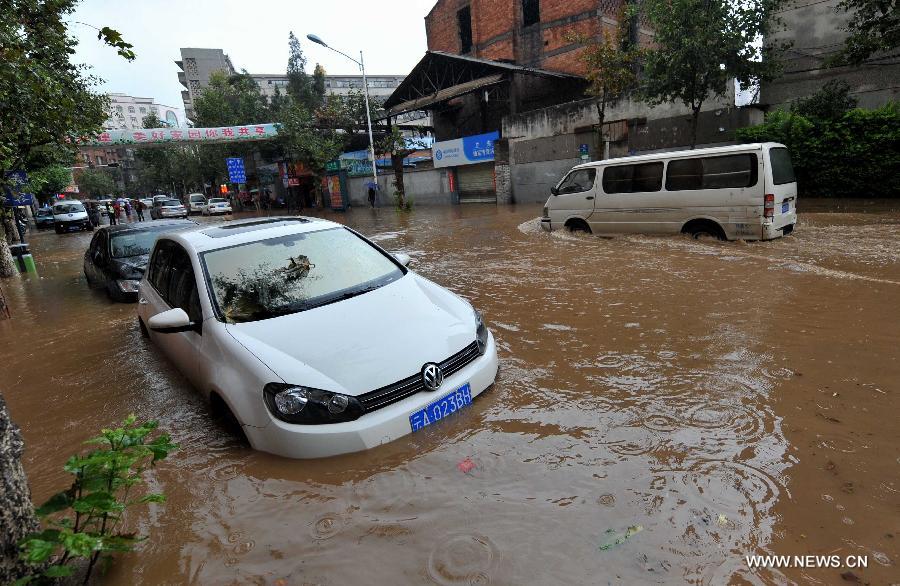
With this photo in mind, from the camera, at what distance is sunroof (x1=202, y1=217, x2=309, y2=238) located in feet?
15.0

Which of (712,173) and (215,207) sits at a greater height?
(712,173)

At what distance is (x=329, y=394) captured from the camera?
300cm

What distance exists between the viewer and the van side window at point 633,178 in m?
9.93

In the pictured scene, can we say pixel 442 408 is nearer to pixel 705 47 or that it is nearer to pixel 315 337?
pixel 315 337

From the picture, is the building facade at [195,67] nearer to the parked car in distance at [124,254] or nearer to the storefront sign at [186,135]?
the storefront sign at [186,135]

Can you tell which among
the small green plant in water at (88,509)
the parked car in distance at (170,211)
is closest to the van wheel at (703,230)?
the small green plant in water at (88,509)

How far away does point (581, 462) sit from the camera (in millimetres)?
3014

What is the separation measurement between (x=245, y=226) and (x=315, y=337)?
6.80 ft

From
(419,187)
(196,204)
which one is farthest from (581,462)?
(196,204)

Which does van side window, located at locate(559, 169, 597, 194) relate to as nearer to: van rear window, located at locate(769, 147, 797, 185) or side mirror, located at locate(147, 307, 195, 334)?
van rear window, located at locate(769, 147, 797, 185)

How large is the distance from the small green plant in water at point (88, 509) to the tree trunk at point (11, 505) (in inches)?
1.5

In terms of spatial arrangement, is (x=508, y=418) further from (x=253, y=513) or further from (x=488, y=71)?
(x=488, y=71)

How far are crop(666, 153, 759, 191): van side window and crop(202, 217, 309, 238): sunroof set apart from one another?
24.6 ft

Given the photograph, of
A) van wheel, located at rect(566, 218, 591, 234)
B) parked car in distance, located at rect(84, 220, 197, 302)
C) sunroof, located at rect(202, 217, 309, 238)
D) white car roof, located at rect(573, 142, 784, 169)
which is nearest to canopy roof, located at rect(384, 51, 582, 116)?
van wheel, located at rect(566, 218, 591, 234)
